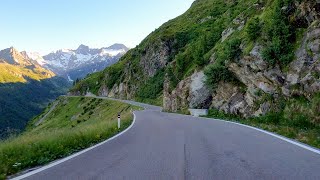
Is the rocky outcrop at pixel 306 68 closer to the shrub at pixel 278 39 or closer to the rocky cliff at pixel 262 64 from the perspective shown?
the rocky cliff at pixel 262 64

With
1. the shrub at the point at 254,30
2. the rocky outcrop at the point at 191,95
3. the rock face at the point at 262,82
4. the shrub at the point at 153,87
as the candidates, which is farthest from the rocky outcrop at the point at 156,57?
the shrub at the point at 254,30

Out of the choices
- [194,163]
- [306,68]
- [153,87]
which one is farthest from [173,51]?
[194,163]

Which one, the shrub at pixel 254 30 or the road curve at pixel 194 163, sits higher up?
the shrub at pixel 254 30

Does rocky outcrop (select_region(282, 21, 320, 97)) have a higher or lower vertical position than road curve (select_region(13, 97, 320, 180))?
higher

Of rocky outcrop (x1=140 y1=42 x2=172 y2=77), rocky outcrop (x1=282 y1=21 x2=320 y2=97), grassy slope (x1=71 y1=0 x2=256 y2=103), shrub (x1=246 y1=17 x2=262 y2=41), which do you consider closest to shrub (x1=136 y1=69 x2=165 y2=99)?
grassy slope (x1=71 y1=0 x2=256 y2=103)

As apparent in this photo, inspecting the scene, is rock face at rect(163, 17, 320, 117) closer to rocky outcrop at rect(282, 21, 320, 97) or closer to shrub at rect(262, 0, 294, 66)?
rocky outcrop at rect(282, 21, 320, 97)

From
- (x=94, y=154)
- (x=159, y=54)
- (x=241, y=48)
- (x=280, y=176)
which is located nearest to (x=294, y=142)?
(x=280, y=176)

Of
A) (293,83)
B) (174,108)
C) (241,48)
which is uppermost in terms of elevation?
(241,48)

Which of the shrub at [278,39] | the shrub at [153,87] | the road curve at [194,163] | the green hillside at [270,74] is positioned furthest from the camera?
the shrub at [153,87]

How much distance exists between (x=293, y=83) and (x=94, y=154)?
15.7 m

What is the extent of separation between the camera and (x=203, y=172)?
7938 millimetres

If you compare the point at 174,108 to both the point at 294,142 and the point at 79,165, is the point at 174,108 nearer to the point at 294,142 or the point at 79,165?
the point at 294,142

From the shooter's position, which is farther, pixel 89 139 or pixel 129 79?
pixel 129 79

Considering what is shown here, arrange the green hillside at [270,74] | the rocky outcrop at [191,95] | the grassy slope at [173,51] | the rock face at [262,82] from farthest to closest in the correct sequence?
the grassy slope at [173,51] → the rocky outcrop at [191,95] → the rock face at [262,82] → the green hillside at [270,74]
